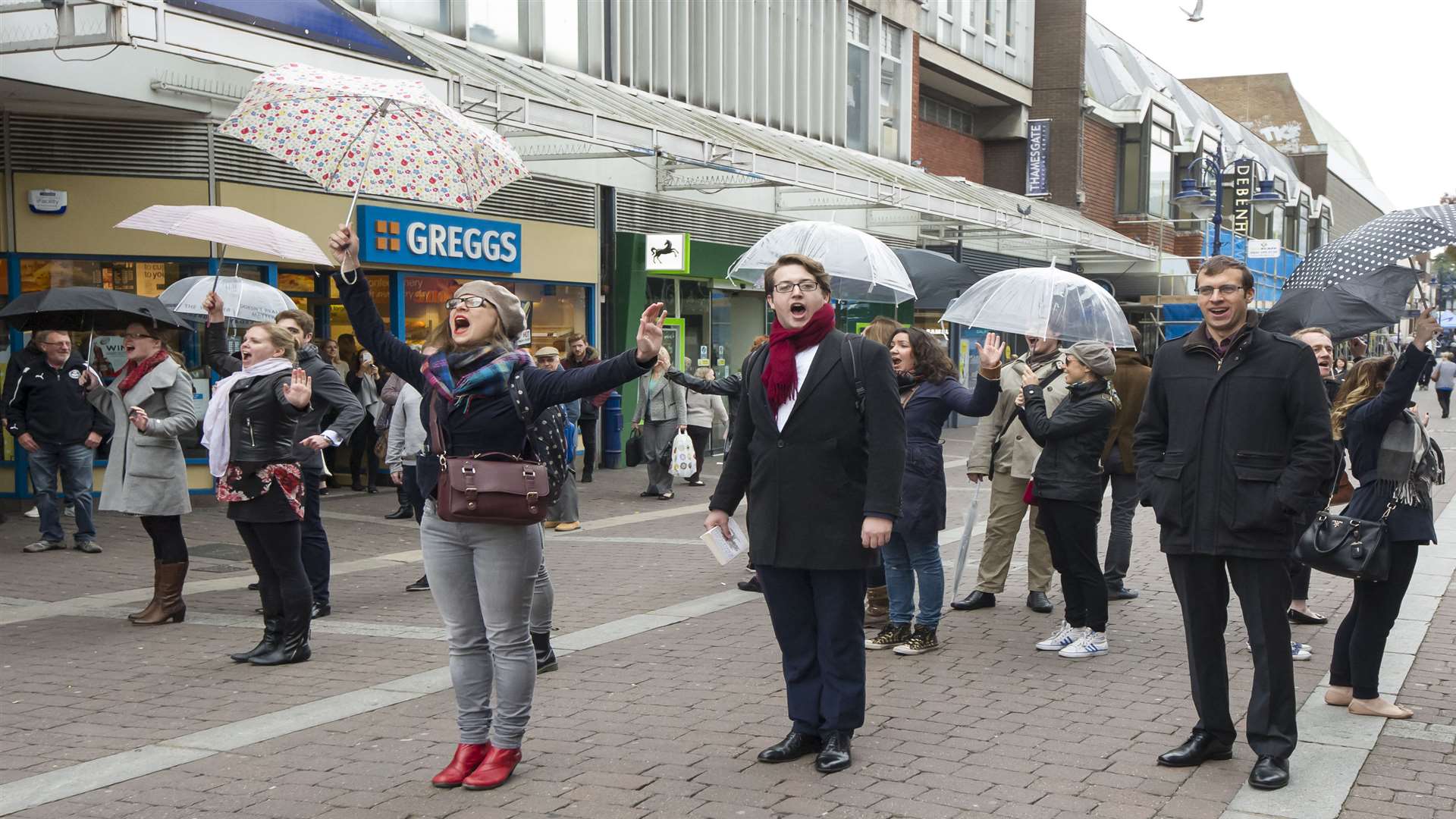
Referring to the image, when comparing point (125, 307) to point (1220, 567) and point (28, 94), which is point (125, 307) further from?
point (1220, 567)

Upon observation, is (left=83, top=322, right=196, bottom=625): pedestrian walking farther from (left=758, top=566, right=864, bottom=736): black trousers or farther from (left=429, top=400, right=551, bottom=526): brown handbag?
(left=758, top=566, right=864, bottom=736): black trousers

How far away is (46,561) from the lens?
9781 mm

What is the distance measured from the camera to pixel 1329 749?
5051 millimetres

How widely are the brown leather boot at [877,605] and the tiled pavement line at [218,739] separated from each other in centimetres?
140

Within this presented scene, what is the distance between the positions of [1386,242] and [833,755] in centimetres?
284

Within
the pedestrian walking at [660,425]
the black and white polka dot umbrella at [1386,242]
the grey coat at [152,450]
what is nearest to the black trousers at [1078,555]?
the black and white polka dot umbrella at [1386,242]

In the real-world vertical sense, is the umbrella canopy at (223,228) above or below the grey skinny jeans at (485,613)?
above

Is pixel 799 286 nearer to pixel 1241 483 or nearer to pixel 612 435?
pixel 1241 483

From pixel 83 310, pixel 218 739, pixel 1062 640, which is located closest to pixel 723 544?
pixel 218 739

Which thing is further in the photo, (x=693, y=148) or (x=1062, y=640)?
(x=693, y=148)

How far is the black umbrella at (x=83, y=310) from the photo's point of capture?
30.6 ft

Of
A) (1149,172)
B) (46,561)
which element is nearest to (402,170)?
(46,561)

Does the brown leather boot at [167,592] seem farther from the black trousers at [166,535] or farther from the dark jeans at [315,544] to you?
the dark jeans at [315,544]

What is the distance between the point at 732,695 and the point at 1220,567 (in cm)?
221
